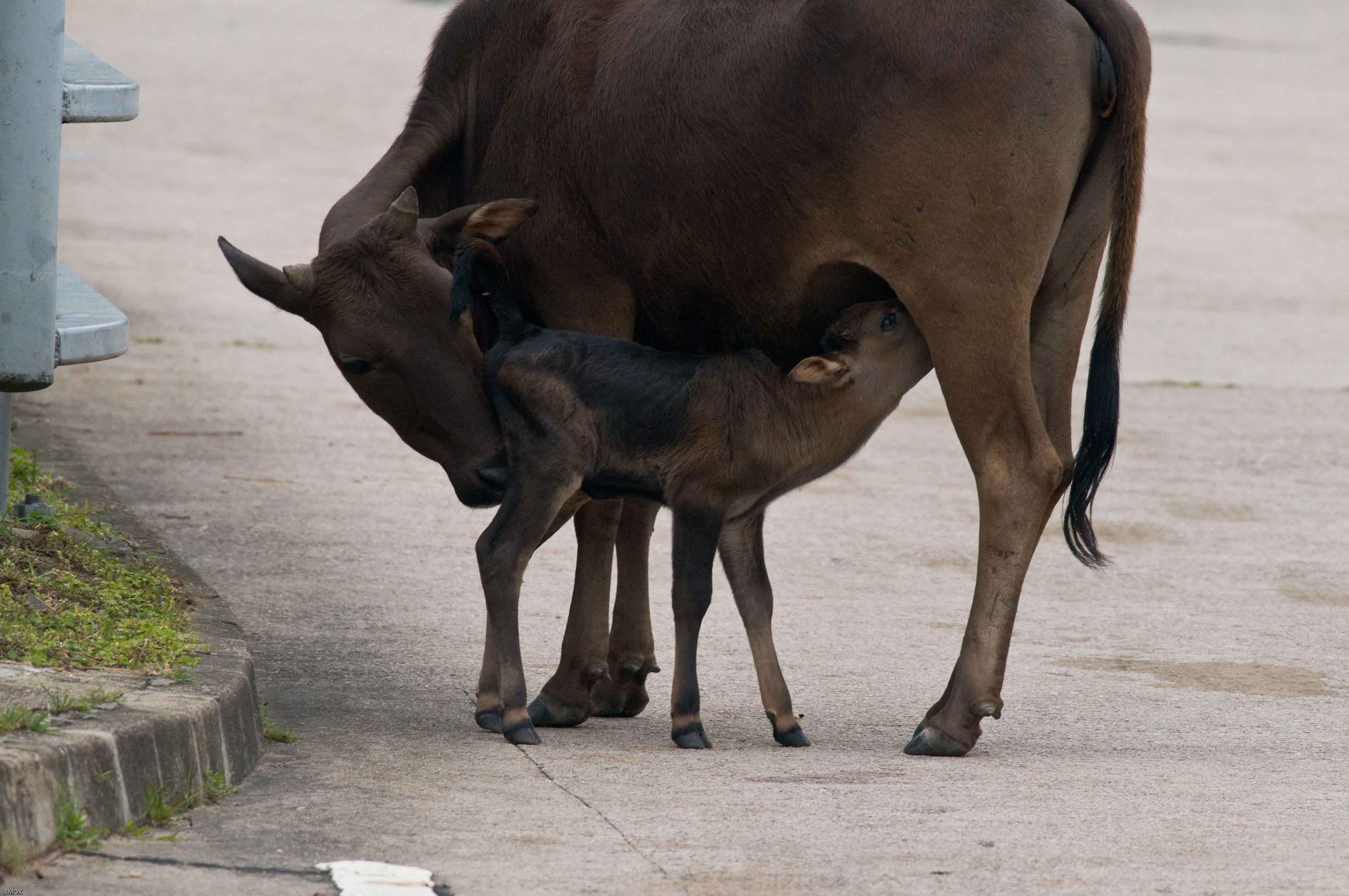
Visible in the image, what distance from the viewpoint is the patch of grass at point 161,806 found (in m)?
4.39

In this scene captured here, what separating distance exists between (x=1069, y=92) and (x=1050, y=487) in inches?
43.7

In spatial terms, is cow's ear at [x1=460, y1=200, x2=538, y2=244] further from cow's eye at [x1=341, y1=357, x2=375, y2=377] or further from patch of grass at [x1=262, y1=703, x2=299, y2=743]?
patch of grass at [x1=262, y1=703, x2=299, y2=743]

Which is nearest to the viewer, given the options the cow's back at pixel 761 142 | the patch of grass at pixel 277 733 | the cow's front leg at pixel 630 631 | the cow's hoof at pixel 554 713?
the patch of grass at pixel 277 733

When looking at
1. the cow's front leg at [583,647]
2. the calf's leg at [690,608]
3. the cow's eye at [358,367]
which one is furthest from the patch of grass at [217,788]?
the cow's eye at [358,367]

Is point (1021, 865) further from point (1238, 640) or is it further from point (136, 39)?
point (136, 39)

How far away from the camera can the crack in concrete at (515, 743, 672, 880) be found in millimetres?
4242

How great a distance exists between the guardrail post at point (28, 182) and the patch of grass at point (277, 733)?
1268 millimetres

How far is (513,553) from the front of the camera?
5.50m

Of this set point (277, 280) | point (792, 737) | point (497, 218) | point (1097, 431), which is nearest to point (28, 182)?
point (277, 280)

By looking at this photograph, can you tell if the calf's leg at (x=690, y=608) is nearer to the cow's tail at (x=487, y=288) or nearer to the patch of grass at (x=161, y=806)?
the cow's tail at (x=487, y=288)

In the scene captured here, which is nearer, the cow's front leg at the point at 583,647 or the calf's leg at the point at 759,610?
the calf's leg at the point at 759,610

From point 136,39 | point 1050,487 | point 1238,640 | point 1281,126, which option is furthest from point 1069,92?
point 136,39

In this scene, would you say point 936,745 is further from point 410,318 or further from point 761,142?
point 410,318

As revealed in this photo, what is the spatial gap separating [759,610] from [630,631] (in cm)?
61
